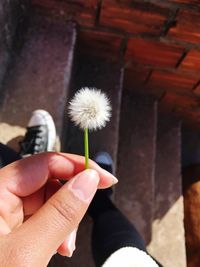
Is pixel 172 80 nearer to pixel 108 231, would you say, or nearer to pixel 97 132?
pixel 97 132

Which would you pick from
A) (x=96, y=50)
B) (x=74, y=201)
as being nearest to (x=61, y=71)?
(x=96, y=50)

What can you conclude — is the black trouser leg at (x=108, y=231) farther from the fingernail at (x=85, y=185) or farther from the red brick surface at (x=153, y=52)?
the red brick surface at (x=153, y=52)

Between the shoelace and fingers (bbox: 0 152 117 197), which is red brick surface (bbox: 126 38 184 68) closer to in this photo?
the shoelace

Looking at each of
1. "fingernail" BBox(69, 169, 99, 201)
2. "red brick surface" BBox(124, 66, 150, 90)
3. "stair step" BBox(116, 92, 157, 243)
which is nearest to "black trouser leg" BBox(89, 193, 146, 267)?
"stair step" BBox(116, 92, 157, 243)

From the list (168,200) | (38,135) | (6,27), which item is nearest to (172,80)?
(168,200)

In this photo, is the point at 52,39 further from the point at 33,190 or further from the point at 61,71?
the point at 33,190

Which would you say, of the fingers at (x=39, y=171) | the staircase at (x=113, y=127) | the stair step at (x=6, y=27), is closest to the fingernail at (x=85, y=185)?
the fingers at (x=39, y=171)
